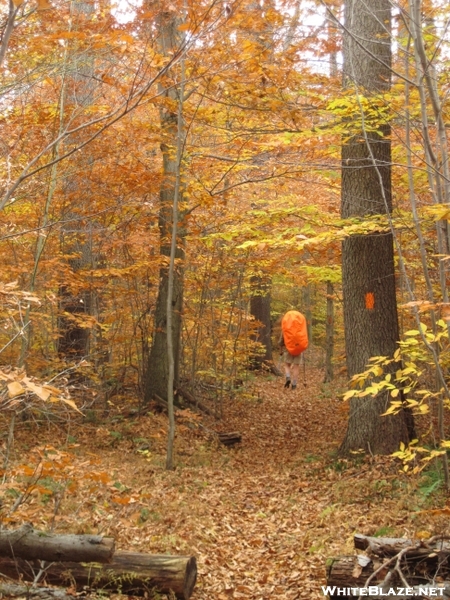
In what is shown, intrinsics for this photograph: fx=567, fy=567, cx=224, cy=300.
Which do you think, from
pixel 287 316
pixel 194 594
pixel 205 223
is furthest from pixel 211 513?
pixel 287 316

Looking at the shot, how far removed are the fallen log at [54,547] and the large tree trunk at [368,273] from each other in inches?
184

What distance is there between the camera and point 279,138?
25.3ft

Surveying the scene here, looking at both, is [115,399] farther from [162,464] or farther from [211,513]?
[211,513]

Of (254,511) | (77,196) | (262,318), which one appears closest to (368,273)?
(254,511)

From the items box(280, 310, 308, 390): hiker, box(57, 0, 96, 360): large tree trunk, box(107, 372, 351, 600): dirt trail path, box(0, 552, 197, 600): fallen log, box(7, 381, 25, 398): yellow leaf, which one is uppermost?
box(57, 0, 96, 360): large tree trunk

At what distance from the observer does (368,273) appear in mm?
8000

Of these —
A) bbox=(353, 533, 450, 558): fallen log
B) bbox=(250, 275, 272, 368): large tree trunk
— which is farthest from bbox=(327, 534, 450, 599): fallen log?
bbox=(250, 275, 272, 368): large tree trunk

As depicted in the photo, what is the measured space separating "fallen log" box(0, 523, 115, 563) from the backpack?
847 centimetres

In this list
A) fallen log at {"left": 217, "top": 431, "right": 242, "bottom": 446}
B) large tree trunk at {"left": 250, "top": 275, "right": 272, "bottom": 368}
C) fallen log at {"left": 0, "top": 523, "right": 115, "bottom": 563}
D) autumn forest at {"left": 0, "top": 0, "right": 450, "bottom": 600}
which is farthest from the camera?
large tree trunk at {"left": 250, "top": 275, "right": 272, "bottom": 368}

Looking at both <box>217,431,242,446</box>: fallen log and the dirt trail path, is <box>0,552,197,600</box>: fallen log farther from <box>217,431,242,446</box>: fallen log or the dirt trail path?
<box>217,431,242,446</box>: fallen log

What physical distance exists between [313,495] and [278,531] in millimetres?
1155

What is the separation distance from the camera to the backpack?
1230 centimetres

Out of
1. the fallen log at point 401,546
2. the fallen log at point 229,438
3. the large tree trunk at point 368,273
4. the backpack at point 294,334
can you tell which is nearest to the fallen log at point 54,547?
the fallen log at point 401,546

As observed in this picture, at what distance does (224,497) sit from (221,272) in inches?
211
